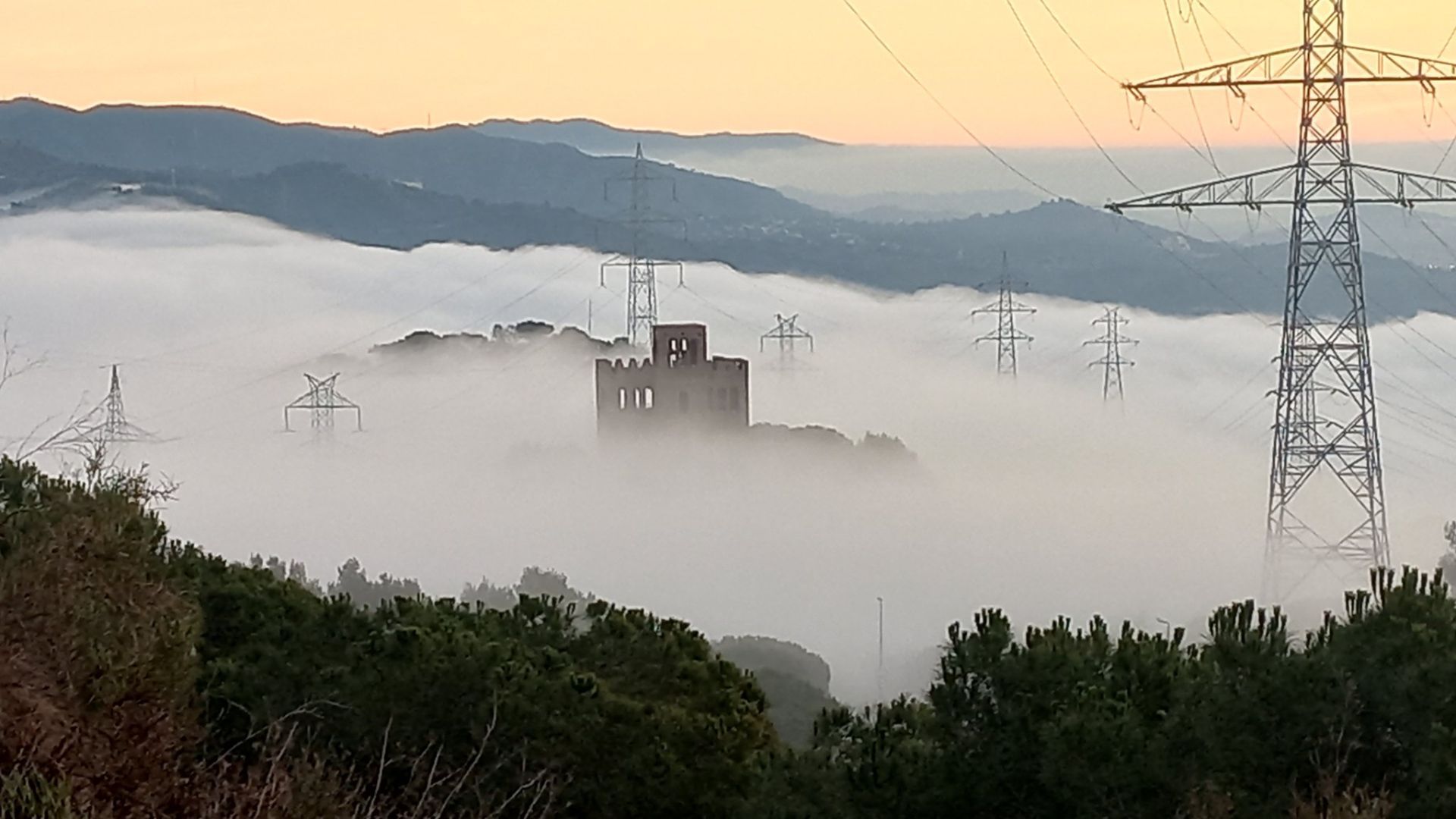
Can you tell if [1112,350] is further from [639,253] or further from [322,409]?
[322,409]

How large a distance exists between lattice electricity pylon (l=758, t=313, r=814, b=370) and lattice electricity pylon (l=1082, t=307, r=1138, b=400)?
12753mm

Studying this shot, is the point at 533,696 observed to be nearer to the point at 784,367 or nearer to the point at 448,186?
the point at 784,367

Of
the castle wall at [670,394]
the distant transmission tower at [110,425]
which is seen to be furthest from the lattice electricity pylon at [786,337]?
the distant transmission tower at [110,425]

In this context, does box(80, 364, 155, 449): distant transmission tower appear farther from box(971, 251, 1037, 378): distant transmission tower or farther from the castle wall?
box(971, 251, 1037, 378): distant transmission tower

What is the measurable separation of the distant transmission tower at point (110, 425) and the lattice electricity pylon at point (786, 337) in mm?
25257

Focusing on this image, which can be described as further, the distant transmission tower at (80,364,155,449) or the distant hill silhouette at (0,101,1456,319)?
the distant hill silhouette at (0,101,1456,319)

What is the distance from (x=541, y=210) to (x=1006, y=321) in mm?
20996

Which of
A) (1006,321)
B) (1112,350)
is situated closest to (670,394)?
(1112,350)

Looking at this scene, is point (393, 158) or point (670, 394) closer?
point (670, 394)

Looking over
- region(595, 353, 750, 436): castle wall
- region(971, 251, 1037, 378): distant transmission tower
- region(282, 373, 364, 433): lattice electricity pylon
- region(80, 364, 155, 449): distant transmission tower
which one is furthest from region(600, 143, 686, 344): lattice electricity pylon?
region(282, 373, 364, 433): lattice electricity pylon

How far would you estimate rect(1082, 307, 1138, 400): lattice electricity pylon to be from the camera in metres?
65.2

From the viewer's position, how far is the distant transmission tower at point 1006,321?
2521 inches

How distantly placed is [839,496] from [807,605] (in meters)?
18.2

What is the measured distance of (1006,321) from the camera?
273 ft
